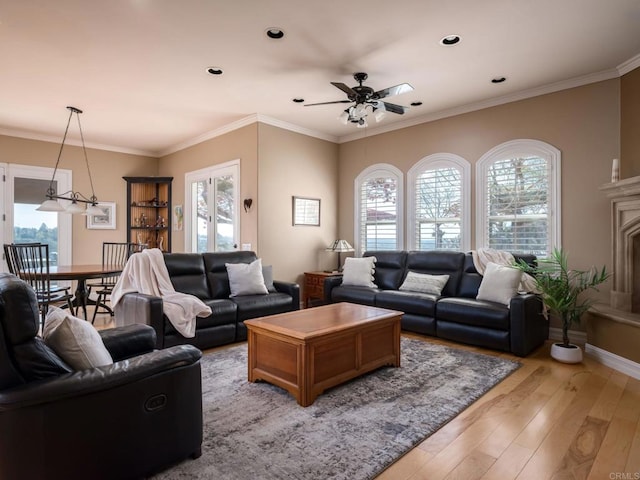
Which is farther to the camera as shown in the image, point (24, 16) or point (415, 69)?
point (415, 69)

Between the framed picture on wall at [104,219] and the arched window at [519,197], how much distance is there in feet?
21.4

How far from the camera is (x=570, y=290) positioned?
147 inches

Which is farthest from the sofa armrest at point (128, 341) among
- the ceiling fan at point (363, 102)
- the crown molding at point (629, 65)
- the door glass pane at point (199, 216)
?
the crown molding at point (629, 65)

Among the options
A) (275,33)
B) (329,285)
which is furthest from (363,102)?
(329,285)

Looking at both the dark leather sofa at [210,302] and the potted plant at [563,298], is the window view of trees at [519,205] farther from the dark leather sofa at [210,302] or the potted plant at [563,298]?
the dark leather sofa at [210,302]

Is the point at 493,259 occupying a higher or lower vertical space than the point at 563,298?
higher

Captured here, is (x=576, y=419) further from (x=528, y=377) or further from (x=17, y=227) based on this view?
(x=17, y=227)

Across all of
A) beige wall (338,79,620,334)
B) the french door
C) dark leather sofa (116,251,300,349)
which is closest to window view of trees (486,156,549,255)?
beige wall (338,79,620,334)

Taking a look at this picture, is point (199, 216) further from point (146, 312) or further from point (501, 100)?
point (501, 100)

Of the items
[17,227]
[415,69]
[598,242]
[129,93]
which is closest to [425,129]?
[415,69]

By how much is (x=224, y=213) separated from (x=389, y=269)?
9.38ft

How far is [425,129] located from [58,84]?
4.79 metres

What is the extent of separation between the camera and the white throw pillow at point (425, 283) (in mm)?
4754

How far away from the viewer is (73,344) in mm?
1738
